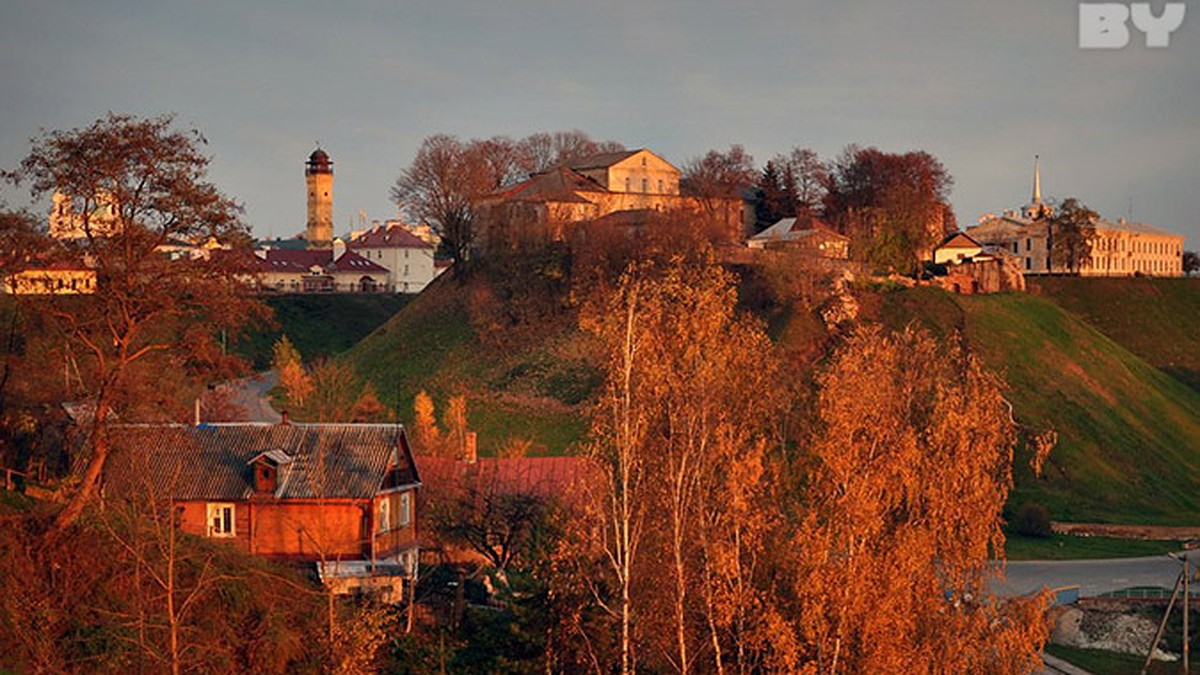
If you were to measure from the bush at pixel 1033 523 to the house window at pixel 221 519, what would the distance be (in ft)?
88.7

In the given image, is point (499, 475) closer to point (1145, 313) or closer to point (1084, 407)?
point (1084, 407)

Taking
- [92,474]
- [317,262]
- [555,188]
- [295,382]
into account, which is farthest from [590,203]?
[92,474]

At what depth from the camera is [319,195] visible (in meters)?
125

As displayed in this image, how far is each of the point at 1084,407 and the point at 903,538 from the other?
1535 inches

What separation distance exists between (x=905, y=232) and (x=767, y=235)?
26.1 feet

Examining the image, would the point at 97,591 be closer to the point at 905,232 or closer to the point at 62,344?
the point at 62,344

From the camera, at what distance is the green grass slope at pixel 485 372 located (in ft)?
181

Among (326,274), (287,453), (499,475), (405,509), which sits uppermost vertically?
(326,274)

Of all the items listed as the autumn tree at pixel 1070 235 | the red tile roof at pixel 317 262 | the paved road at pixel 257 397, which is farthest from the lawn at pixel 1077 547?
the red tile roof at pixel 317 262

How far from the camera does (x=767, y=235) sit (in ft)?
235

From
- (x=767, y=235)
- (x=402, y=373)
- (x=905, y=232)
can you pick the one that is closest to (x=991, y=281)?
(x=905, y=232)

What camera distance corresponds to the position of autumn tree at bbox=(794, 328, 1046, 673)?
759 inches

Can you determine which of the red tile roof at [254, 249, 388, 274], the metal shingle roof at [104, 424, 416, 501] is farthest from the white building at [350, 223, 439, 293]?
the metal shingle roof at [104, 424, 416, 501]

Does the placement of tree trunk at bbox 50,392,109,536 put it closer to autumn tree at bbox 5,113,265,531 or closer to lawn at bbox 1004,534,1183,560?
autumn tree at bbox 5,113,265,531
